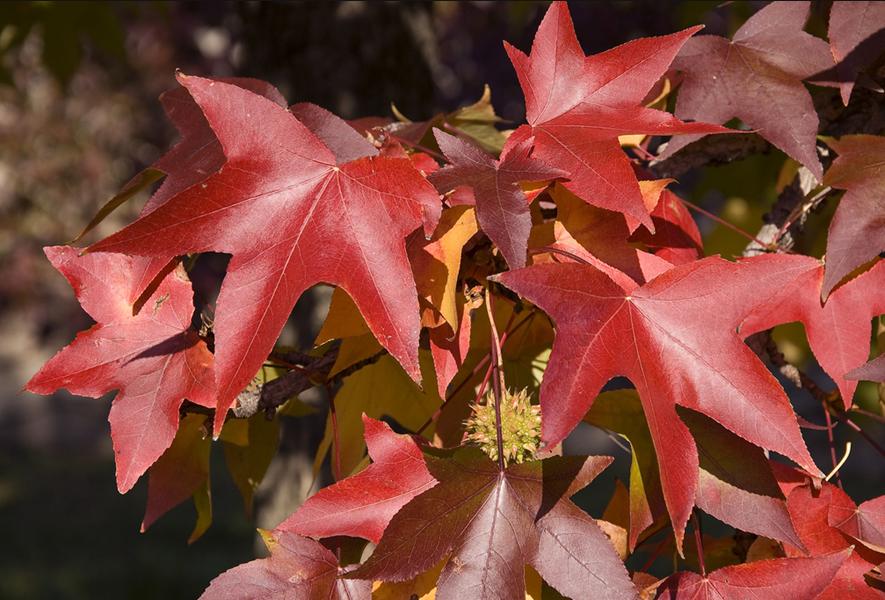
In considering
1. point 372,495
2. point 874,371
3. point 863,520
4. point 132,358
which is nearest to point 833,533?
point 863,520

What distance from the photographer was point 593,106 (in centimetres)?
95

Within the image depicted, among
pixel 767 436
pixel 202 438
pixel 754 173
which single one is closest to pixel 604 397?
pixel 767 436

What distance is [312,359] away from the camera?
1096mm

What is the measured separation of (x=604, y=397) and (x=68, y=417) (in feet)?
23.1

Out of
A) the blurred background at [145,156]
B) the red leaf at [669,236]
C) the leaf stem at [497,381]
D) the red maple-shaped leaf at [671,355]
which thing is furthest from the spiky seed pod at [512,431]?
the blurred background at [145,156]

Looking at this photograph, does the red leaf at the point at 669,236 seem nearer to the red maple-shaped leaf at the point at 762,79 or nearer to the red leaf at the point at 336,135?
the red maple-shaped leaf at the point at 762,79

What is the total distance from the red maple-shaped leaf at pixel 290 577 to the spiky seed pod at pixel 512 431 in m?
0.17

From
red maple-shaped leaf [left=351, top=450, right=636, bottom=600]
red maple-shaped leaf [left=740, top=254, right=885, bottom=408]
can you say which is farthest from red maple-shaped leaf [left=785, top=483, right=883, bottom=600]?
red maple-shaped leaf [left=351, top=450, right=636, bottom=600]

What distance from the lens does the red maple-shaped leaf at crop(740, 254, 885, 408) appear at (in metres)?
0.98

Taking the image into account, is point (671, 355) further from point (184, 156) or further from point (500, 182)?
point (184, 156)

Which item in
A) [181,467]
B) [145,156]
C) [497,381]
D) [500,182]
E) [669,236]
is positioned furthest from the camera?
[145,156]

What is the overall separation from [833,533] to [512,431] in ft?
1.08

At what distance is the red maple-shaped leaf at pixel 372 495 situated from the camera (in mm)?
866

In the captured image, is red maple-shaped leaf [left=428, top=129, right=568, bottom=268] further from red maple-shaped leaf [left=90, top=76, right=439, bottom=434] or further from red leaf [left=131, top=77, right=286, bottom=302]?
red leaf [left=131, top=77, right=286, bottom=302]
